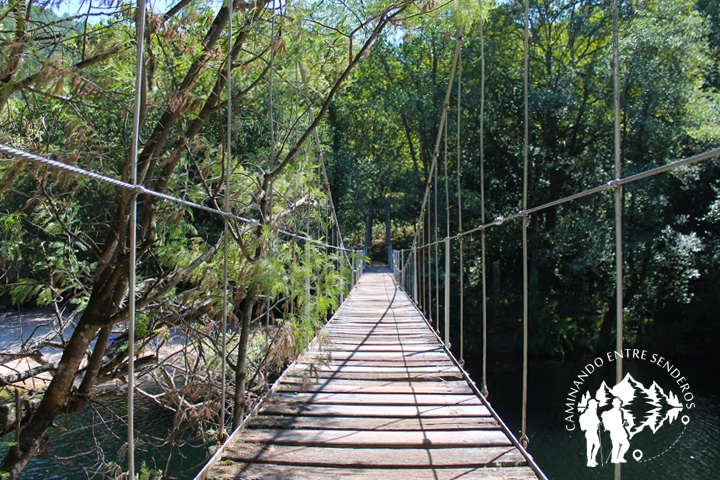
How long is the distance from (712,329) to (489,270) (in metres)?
4.20

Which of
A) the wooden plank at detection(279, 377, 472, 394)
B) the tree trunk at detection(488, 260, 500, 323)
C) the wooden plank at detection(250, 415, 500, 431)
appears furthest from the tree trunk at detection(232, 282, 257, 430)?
the tree trunk at detection(488, 260, 500, 323)

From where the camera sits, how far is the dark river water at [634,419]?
528 cm

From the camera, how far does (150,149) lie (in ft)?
5.57

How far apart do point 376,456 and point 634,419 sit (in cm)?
641

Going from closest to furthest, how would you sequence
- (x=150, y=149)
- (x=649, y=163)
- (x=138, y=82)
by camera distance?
(x=138, y=82) → (x=150, y=149) → (x=649, y=163)

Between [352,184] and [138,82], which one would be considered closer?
[138,82]

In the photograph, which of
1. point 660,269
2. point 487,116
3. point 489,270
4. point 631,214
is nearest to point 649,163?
point 631,214

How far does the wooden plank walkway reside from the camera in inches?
49.8

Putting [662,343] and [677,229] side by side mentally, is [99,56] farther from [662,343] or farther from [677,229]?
[662,343]

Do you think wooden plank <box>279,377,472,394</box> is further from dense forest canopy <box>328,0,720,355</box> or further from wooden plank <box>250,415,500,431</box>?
dense forest canopy <box>328,0,720,355</box>

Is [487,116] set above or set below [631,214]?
above

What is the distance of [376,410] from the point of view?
1733mm

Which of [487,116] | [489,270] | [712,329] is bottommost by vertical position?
[712,329]

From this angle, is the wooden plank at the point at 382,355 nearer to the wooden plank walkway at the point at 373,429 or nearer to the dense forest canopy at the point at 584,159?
the wooden plank walkway at the point at 373,429
